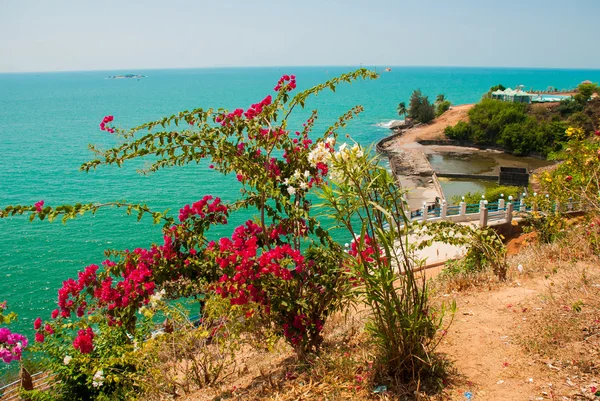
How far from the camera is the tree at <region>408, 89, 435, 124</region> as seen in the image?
71.1 meters

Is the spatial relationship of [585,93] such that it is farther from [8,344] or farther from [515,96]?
[8,344]

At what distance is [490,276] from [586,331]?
282cm

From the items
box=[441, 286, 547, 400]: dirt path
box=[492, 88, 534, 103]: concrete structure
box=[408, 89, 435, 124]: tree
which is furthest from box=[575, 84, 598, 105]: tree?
box=[441, 286, 547, 400]: dirt path

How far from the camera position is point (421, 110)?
235 feet

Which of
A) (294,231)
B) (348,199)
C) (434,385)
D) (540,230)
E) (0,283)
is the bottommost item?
(0,283)

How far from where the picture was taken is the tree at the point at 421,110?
71062mm

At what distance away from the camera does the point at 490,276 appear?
7.46 m

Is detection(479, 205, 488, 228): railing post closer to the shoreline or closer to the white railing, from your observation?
the white railing

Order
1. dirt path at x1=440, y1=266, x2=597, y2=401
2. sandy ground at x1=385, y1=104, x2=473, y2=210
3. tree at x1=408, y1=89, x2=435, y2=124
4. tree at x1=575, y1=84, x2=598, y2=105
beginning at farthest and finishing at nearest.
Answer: tree at x1=408, y1=89, x2=435, y2=124, tree at x1=575, y1=84, x2=598, y2=105, sandy ground at x1=385, y1=104, x2=473, y2=210, dirt path at x1=440, y1=266, x2=597, y2=401

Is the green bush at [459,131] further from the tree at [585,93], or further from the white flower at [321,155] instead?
the white flower at [321,155]

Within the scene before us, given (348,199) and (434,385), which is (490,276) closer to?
(434,385)

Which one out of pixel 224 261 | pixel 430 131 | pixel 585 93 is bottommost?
pixel 430 131

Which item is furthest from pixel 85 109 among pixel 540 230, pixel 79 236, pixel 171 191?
Answer: pixel 540 230

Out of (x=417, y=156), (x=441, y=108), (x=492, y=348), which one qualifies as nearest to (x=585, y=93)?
(x=441, y=108)
